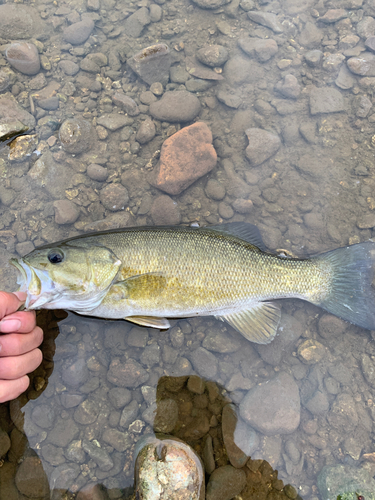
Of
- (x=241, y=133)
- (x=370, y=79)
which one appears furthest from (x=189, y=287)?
(x=370, y=79)

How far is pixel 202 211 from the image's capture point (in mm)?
3916

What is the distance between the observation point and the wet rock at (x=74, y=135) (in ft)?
12.5

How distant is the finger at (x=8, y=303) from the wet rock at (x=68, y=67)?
130 inches

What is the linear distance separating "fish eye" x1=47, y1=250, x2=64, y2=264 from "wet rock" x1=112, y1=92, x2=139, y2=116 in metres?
2.40

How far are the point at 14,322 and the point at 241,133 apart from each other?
3.61m

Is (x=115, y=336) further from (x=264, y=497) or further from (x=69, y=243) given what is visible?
(x=264, y=497)

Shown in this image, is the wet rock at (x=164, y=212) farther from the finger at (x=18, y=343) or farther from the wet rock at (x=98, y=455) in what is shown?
the wet rock at (x=98, y=455)

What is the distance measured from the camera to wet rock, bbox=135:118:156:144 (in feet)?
13.0

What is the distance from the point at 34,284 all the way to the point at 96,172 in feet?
5.87

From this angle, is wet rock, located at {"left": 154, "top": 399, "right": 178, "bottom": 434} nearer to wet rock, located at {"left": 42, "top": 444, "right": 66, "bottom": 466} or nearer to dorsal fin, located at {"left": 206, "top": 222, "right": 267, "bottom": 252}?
wet rock, located at {"left": 42, "top": 444, "right": 66, "bottom": 466}

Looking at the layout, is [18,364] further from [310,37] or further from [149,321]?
[310,37]

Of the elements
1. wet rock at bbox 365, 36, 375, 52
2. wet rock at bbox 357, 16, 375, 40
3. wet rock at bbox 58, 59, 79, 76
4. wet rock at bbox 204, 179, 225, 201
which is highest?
wet rock at bbox 357, 16, 375, 40

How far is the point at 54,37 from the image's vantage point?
4.30 metres

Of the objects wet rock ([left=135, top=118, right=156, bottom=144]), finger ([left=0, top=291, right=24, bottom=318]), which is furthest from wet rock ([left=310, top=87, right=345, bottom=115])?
Answer: finger ([left=0, top=291, right=24, bottom=318])
